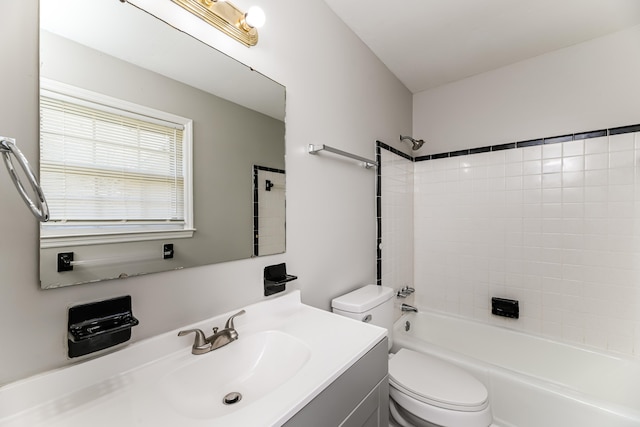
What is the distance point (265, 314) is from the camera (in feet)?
3.74

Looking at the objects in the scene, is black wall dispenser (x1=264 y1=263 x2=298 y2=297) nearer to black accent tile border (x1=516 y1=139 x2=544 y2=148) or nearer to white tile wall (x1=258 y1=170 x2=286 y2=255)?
white tile wall (x1=258 y1=170 x2=286 y2=255)

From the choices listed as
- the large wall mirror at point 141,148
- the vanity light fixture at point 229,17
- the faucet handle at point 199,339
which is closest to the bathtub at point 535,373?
the faucet handle at point 199,339

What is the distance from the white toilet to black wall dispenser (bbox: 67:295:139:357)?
0.99 m

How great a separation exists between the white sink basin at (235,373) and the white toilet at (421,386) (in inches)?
22.7

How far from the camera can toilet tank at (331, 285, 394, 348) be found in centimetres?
145

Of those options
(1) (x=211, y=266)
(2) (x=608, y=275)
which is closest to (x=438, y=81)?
(2) (x=608, y=275)

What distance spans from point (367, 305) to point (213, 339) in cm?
86

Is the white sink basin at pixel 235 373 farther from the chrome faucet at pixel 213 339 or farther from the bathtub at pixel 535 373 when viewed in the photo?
the bathtub at pixel 535 373

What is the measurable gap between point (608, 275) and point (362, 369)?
6.56 feet

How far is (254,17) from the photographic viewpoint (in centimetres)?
102

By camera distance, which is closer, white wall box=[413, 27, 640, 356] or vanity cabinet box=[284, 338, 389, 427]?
vanity cabinet box=[284, 338, 389, 427]

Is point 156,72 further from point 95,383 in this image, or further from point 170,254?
point 95,383

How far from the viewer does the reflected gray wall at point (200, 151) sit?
69cm

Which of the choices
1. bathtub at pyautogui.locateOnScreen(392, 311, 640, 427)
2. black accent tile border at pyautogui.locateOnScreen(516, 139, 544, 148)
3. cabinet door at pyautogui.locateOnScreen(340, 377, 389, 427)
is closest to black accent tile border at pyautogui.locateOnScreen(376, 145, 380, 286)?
bathtub at pyautogui.locateOnScreen(392, 311, 640, 427)
